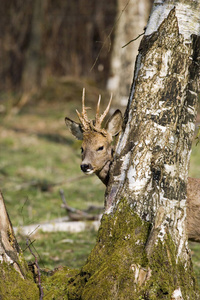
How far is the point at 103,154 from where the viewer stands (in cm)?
453

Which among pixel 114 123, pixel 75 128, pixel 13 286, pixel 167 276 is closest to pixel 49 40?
pixel 75 128

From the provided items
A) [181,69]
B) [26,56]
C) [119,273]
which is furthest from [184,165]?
[26,56]

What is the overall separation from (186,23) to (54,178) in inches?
241

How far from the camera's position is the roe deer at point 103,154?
14.0 ft

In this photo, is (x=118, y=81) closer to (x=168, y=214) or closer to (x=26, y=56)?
(x=168, y=214)

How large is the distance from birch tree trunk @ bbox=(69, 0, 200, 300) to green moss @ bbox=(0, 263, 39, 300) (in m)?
0.31

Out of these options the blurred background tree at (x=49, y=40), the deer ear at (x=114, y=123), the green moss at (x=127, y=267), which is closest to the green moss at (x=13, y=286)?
the green moss at (x=127, y=267)

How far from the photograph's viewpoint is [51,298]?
3.40 meters

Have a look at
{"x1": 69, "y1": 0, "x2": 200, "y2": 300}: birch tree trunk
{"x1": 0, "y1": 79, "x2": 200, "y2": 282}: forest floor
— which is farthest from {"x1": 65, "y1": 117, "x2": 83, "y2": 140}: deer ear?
{"x1": 69, "y1": 0, "x2": 200, "y2": 300}: birch tree trunk

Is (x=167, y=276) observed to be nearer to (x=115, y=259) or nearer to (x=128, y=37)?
(x=115, y=259)

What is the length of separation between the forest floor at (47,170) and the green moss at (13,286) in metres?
0.55

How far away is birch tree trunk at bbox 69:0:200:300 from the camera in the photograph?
331 centimetres

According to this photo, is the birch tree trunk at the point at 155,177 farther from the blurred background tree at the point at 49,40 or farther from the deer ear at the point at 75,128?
the blurred background tree at the point at 49,40

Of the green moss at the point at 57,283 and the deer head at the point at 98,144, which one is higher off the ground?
the deer head at the point at 98,144
